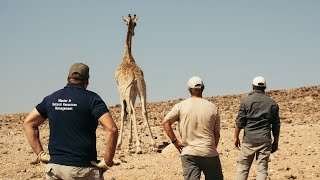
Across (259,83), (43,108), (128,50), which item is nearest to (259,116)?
(259,83)

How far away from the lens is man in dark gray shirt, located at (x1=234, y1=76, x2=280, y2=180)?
7.53 meters

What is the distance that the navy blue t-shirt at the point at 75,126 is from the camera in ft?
15.2

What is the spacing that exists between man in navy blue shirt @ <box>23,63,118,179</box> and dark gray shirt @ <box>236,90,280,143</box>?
3.44 meters

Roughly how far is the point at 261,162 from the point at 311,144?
5707mm

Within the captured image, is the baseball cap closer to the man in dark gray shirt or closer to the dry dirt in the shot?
the man in dark gray shirt

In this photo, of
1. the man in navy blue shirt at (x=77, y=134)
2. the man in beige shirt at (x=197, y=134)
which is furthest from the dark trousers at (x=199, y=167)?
the man in navy blue shirt at (x=77, y=134)

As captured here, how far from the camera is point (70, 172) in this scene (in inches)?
182

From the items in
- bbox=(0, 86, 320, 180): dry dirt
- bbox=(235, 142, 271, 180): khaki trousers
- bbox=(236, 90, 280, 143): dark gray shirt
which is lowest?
bbox=(0, 86, 320, 180): dry dirt

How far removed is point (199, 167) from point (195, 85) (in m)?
1.02

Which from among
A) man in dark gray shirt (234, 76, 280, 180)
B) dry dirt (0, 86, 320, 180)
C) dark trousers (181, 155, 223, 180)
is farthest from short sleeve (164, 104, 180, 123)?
dry dirt (0, 86, 320, 180)

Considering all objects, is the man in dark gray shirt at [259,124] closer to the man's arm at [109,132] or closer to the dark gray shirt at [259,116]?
the dark gray shirt at [259,116]

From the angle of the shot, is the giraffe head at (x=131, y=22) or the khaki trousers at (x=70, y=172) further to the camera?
the giraffe head at (x=131, y=22)

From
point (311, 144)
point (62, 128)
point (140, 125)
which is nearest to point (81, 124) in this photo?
point (62, 128)

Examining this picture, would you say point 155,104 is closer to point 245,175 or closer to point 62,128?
point 245,175
